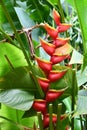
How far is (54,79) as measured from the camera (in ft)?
1.83

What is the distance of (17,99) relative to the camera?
0.55 metres

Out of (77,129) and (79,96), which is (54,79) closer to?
(79,96)

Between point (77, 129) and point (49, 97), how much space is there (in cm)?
29

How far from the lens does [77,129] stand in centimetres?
81

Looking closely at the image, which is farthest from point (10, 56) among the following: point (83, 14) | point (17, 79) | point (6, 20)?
point (6, 20)

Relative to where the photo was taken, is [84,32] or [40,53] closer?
[84,32]

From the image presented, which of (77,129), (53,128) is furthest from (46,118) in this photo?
(77,129)

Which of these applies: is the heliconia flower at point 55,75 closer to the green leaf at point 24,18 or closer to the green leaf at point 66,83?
the green leaf at point 66,83

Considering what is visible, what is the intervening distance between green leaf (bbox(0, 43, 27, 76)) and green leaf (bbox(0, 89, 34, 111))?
0.06 m

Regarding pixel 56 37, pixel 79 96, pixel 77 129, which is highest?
pixel 56 37

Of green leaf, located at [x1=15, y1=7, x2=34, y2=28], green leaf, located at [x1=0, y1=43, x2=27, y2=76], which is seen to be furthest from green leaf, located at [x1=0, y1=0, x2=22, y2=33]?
green leaf, located at [x1=0, y1=43, x2=27, y2=76]

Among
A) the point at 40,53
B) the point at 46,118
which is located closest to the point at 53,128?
the point at 46,118

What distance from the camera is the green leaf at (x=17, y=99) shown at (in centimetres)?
54

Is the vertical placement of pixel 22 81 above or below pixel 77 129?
above
